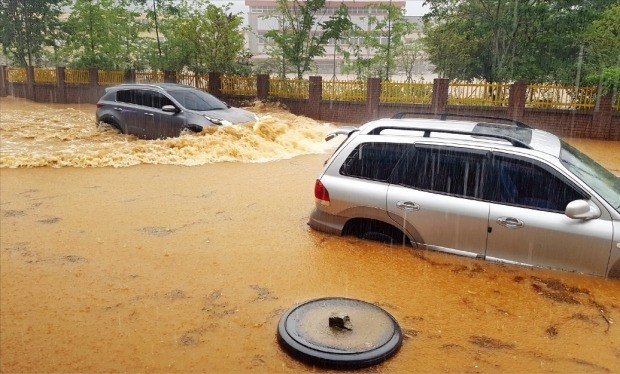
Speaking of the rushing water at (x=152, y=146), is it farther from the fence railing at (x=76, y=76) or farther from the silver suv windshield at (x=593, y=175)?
the fence railing at (x=76, y=76)

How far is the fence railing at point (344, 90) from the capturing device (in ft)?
58.6

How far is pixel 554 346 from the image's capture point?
143 inches

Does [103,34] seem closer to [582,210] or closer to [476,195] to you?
[476,195]

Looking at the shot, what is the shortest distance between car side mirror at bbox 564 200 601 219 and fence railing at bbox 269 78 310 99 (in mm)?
15510

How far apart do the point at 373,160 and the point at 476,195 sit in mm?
1106

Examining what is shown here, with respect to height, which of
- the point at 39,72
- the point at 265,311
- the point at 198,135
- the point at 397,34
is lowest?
the point at 265,311

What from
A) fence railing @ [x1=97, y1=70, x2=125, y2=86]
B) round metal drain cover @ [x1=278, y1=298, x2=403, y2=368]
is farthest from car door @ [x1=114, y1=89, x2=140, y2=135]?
fence railing @ [x1=97, y1=70, x2=125, y2=86]

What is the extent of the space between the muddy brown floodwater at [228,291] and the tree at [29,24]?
25385 mm

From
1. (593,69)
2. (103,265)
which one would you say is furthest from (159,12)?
(103,265)

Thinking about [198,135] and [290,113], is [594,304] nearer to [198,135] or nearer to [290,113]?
[198,135]

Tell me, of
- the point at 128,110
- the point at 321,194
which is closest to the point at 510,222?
the point at 321,194

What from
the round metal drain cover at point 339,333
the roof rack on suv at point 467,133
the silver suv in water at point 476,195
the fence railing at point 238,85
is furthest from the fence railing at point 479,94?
the round metal drain cover at point 339,333

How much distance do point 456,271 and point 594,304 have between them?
1.20 metres

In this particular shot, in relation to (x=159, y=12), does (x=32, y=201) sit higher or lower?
lower
